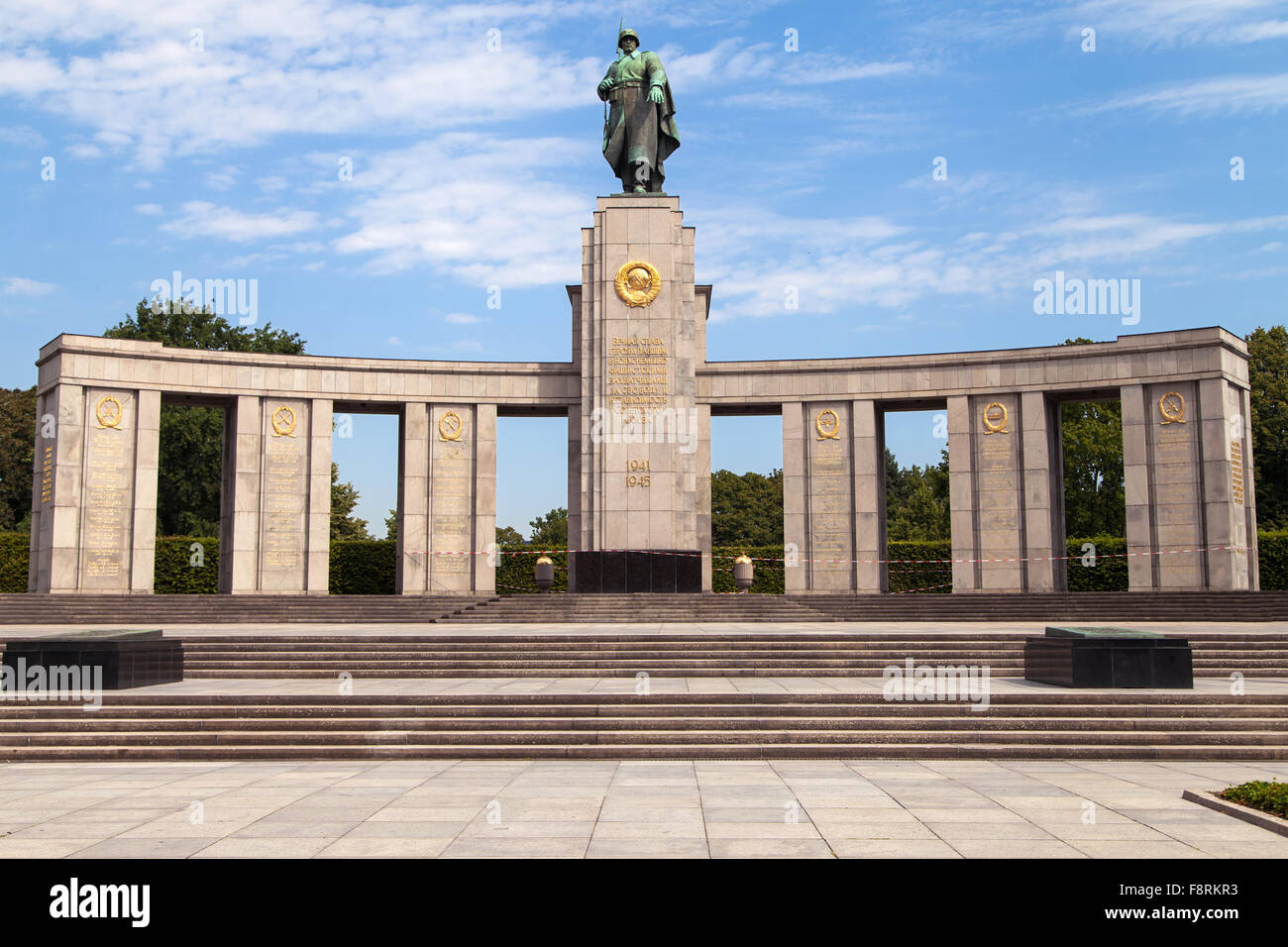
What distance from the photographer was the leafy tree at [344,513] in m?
73.4

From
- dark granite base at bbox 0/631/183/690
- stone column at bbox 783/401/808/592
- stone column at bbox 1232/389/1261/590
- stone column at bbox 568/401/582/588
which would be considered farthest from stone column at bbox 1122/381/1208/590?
dark granite base at bbox 0/631/183/690

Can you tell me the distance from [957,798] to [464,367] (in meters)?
28.7

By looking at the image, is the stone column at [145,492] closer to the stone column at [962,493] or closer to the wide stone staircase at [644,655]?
the wide stone staircase at [644,655]

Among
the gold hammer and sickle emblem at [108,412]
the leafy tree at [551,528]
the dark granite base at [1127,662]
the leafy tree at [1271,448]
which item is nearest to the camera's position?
the dark granite base at [1127,662]

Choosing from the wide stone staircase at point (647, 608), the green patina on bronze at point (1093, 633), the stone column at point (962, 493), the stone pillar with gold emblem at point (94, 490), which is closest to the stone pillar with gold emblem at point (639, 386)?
the wide stone staircase at point (647, 608)

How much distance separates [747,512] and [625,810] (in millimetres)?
76044

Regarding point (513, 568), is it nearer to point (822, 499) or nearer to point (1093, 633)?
point (822, 499)

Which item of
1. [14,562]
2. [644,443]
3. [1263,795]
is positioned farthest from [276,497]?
[1263,795]

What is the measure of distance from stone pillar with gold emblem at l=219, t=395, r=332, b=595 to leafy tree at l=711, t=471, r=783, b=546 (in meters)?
50.2

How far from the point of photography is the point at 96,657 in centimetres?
1614

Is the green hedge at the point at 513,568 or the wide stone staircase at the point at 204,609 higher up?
the green hedge at the point at 513,568

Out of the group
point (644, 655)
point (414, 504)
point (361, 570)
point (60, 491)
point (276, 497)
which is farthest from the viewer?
point (361, 570)

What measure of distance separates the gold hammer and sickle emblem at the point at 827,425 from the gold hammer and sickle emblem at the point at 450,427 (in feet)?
39.6

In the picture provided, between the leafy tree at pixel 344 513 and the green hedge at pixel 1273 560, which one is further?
the leafy tree at pixel 344 513
